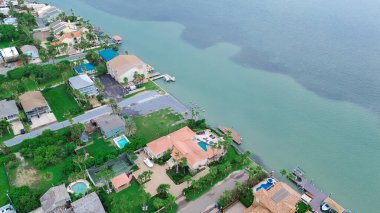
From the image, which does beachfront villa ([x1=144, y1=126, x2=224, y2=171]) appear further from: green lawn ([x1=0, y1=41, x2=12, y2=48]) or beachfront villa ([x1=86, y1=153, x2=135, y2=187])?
green lawn ([x1=0, y1=41, x2=12, y2=48])

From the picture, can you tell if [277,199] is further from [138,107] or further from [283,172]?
[138,107]

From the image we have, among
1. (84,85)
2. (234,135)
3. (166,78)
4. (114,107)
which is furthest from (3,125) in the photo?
(234,135)

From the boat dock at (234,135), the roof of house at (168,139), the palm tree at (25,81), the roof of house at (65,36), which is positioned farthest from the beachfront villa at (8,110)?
the boat dock at (234,135)

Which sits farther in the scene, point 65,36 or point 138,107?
point 65,36

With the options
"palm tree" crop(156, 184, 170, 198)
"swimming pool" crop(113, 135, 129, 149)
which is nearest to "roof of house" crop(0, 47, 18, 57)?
"swimming pool" crop(113, 135, 129, 149)

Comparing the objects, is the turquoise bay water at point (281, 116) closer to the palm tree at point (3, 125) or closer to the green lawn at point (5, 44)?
the palm tree at point (3, 125)

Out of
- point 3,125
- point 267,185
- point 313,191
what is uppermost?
point 313,191

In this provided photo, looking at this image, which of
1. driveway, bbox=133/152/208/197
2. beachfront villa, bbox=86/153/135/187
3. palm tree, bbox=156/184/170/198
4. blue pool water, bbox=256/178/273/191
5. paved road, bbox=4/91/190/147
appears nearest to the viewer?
palm tree, bbox=156/184/170/198
